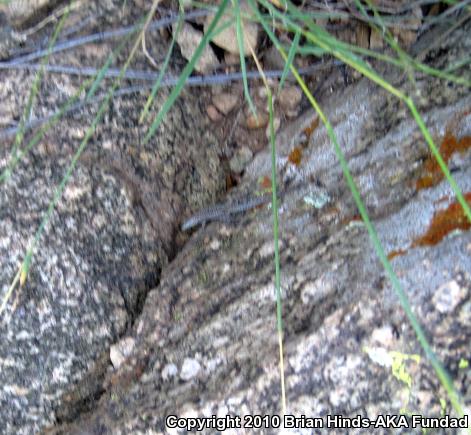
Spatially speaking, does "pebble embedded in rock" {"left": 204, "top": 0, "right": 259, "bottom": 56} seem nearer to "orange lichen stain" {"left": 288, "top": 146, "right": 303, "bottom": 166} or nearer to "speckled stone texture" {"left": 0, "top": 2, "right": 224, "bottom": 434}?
"speckled stone texture" {"left": 0, "top": 2, "right": 224, "bottom": 434}

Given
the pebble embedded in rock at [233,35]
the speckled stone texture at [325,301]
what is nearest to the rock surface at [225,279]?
the speckled stone texture at [325,301]

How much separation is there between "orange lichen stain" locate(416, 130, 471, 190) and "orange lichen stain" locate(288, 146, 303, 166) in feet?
0.87

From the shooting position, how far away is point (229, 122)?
49.0 inches

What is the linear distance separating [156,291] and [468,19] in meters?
0.79

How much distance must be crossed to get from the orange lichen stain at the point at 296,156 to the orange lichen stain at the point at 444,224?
339mm

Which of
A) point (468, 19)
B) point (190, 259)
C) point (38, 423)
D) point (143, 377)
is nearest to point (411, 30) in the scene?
point (468, 19)

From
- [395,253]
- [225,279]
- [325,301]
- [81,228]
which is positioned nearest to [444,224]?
[395,253]

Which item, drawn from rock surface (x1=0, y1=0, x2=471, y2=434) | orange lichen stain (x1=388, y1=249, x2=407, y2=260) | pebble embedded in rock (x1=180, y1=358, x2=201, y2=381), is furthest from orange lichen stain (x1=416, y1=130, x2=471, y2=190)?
pebble embedded in rock (x1=180, y1=358, x2=201, y2=381)

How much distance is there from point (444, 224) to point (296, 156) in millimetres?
370

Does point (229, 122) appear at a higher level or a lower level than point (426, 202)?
higher

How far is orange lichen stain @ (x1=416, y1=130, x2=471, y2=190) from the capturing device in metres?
0.85

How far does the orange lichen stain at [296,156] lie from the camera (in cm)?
108

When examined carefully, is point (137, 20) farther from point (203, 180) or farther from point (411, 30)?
point (411, 30)

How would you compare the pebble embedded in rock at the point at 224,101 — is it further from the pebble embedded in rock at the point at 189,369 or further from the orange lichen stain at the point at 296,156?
the pebble embedded in rock at the point at 189,369
